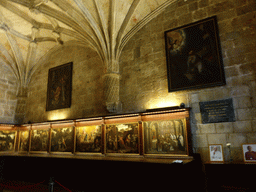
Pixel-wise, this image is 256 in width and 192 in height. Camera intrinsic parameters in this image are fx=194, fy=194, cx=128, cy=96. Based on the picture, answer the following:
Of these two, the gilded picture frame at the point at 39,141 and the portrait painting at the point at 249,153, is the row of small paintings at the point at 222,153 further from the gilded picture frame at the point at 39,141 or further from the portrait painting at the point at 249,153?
the gilded picture frame at the point at 39,141

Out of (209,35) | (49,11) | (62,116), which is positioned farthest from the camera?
(62,116)

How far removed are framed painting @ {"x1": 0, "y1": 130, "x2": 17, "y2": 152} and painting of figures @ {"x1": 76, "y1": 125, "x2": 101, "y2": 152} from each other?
15.5 ft

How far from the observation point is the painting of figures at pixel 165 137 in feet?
19.8

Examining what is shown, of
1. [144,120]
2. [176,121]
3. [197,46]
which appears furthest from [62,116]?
[197,46]

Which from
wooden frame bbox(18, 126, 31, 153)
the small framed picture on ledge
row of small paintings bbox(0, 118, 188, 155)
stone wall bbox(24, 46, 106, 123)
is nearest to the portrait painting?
the small framed picture on ledge

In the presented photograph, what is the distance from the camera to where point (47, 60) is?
1164cm

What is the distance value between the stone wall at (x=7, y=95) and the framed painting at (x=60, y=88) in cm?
283

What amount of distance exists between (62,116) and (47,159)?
10.2 feet

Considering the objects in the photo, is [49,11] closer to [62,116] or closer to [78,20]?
[78,20]

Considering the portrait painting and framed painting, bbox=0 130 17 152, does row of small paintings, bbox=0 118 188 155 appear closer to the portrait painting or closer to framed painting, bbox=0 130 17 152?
framed painting, bbox=0 130 17 152

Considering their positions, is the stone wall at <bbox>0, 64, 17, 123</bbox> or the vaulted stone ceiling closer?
the vaulted stone ceiling

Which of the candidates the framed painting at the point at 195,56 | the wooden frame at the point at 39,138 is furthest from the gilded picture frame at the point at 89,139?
the framed painting at the point at 195,56

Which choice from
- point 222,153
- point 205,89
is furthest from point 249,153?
point 205,89

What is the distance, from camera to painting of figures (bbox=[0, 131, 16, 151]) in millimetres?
10148
